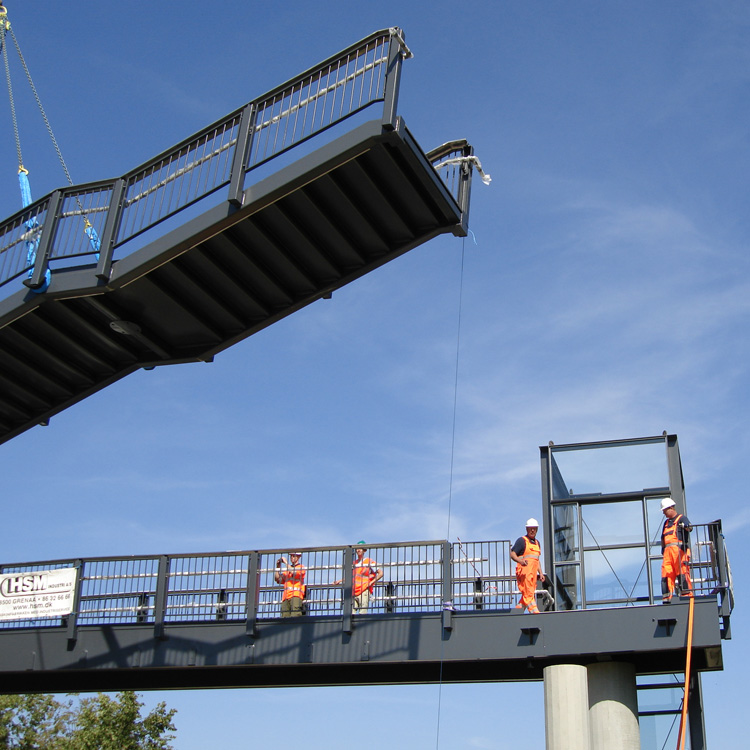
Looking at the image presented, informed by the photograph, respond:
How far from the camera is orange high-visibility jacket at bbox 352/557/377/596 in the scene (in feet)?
50.6

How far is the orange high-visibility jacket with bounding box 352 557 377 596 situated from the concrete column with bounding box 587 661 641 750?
3.44 m

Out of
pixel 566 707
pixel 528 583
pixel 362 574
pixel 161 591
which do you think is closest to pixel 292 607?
Result: pixel 362 574

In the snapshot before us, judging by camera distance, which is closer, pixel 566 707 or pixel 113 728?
pixel 566 707

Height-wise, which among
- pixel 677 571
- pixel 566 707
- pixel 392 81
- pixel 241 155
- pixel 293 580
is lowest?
pixel 566 707

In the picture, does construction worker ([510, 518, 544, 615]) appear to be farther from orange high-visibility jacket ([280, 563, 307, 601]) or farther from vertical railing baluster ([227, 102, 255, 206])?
vertical railing baluster ([227, 102, 255, 206])

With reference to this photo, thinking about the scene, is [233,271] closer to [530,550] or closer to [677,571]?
[530,550]

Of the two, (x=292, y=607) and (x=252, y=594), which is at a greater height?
(x=252, y=594)

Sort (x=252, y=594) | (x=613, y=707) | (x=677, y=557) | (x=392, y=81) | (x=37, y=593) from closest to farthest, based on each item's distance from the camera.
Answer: (x=392, y=81) < (x=677, y=557) < (x=613, y=707) < (x=252, y=594) < (x=37, y=593)

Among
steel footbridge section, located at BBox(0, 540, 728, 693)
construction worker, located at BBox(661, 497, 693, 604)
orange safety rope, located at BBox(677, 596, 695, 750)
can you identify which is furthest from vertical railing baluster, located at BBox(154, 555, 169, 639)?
orange safety rope, located at BBox(677, 596, 695, 750)

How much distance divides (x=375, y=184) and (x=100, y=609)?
8497mm

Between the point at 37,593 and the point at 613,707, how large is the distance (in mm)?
9467

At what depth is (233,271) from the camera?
45.3 ft

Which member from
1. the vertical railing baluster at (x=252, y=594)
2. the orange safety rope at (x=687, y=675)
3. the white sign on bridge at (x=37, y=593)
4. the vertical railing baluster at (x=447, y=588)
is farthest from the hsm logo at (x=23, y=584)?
the orange safety rope at (x=687, y=675)

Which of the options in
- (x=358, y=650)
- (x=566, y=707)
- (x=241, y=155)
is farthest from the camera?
(x=358, y=650)
